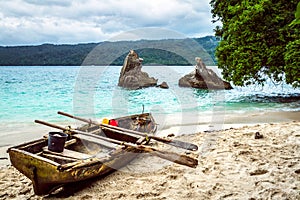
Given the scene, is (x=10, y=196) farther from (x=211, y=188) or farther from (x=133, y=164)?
(x=211, y=188)

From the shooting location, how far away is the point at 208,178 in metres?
4.20

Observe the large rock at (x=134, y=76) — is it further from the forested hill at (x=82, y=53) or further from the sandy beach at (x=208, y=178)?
the sandy beach at (x=208, y=178)

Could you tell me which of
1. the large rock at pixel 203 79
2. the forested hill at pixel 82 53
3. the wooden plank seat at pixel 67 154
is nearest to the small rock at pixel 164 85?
the large rock at pixel 203 79

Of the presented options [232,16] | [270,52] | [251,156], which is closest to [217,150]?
[251,156]

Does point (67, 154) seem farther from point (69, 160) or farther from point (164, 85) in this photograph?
point (164, 85)

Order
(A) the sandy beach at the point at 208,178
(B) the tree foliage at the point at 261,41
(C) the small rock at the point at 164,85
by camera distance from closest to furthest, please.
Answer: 1. (A) the sandy beach at the point at 208,178
2. (B) the tree foliage at the point at 261,41
3. (C) the small rock at the point at 164,85

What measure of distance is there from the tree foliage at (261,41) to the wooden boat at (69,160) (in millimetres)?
9457

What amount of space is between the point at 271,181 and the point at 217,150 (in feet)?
5.92

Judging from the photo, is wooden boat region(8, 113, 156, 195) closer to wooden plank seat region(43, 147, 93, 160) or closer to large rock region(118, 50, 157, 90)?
wooden plank seat region(43, 147, 93, 160)

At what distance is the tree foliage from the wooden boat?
946 centimetres

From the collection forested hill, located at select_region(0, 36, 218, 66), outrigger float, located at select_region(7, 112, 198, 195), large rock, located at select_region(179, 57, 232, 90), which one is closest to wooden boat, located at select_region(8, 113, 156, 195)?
outrigger float, located at select_region(7, 112, 198, 195)

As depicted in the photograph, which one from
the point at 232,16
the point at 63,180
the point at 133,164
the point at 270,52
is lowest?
the point at 133,164

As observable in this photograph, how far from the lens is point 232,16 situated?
14227 mm

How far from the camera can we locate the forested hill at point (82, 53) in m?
12.5
